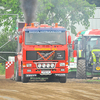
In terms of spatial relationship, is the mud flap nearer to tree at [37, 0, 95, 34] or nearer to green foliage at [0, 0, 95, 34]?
green foliage at [0, 0, 95, 34]

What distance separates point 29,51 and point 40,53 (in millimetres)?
575

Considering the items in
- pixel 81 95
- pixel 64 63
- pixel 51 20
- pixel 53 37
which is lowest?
pixel 81 95

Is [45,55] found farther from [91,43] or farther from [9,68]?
[9,68]

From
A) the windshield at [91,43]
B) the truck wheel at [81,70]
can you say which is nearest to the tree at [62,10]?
the windshield at [91,43]

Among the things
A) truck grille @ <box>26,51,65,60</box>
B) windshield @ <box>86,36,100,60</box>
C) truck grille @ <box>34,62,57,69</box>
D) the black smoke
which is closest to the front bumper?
truck grille @ <box>34,62,57,69</box>

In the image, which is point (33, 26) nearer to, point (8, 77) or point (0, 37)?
point (8, 77)

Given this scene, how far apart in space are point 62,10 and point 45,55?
19.0 meters

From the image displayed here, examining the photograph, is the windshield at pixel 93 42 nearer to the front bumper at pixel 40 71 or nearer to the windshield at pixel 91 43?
the windshield at pixel 91 43

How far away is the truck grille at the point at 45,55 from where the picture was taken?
17.9m

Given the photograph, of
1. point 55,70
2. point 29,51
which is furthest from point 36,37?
point 55,70

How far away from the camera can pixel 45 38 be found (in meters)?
18.1

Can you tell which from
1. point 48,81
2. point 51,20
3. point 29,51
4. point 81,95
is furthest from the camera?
point 51,20

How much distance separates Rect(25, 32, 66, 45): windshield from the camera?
707 inches

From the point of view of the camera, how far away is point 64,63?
18188 mm
